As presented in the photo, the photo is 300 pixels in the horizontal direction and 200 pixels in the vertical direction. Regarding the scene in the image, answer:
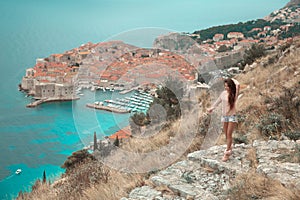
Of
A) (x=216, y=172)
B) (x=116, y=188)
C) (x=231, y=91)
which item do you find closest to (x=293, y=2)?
(x=231, y=91)

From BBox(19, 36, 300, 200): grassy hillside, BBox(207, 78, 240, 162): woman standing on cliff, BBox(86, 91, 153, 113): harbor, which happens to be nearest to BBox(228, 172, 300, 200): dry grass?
BBox(19, 36, 300, 200): grassy hillside

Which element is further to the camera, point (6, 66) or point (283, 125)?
point (6, 66)

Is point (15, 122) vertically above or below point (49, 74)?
below

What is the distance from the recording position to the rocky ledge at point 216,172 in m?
1.87

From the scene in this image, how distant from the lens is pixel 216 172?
2.21 meters

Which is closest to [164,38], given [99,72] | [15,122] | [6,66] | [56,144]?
[99,72]

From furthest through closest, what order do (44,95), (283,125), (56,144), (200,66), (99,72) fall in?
(44,95)
(56,144)
(200,66)
(99,72)
(283,125)

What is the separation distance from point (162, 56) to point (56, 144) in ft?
47.9

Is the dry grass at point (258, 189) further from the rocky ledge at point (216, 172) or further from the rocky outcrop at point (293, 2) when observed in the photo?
the rocky outcrop at point (293, 2)

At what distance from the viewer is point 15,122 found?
22.0 m

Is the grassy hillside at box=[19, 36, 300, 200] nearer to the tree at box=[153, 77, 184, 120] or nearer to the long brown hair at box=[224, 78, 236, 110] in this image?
the long brown hair at box=[224, 78, 236, 110]

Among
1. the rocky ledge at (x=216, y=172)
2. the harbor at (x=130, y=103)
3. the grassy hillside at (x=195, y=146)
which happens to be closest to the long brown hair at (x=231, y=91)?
the rocky ledge at (x=216, y=172)

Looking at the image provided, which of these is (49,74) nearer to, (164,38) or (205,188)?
(164,38)

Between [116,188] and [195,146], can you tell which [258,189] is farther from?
[195,146]
